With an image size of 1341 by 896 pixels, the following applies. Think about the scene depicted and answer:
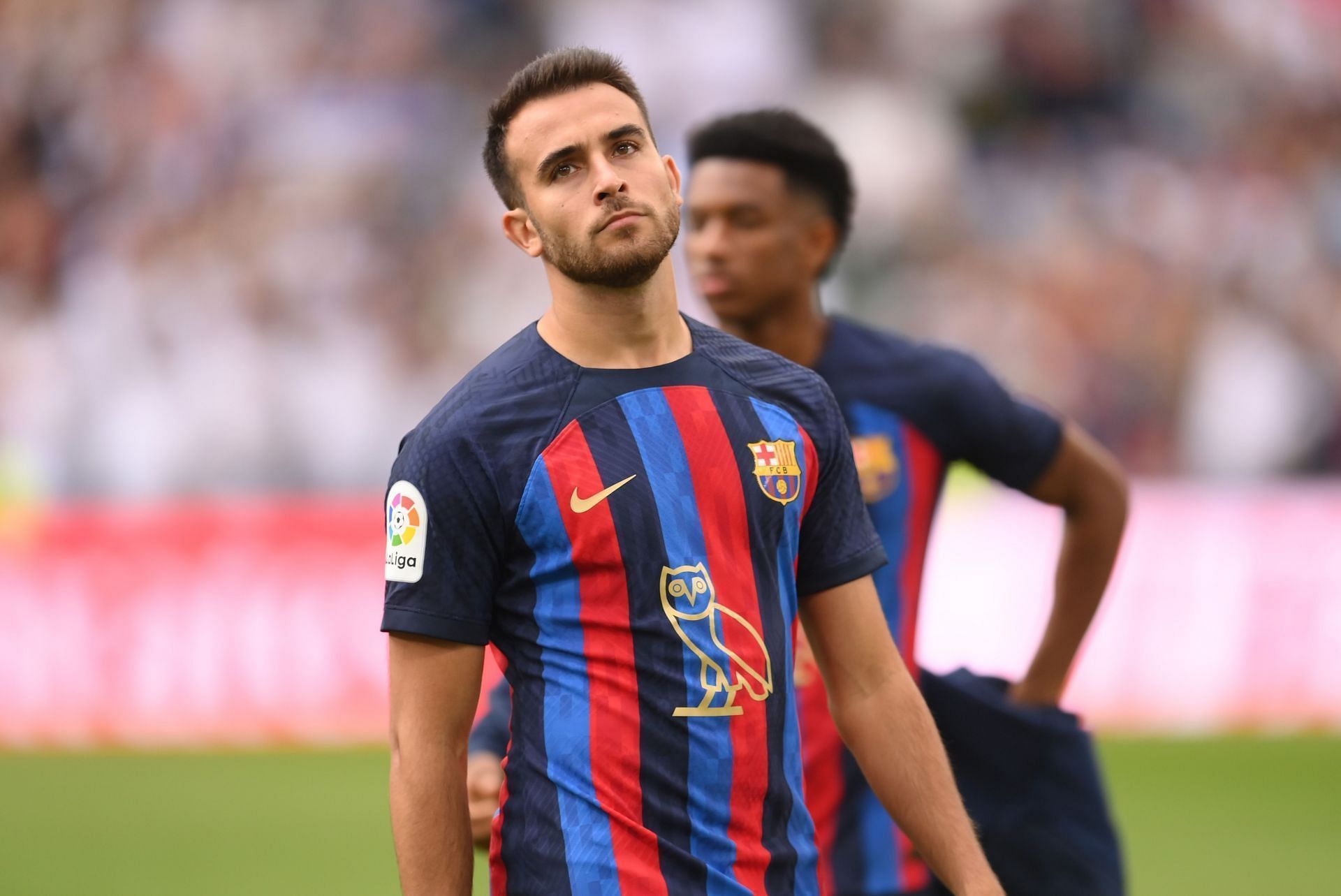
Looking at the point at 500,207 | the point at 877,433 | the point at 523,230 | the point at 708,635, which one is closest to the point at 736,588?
the point at 708,635

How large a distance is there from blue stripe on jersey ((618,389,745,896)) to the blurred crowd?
8.71 meters

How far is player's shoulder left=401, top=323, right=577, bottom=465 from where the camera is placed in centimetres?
272

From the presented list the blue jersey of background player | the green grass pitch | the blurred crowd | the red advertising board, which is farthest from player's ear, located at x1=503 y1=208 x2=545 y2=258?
the blurred crowd

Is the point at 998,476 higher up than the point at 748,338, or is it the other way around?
the point at 748,338

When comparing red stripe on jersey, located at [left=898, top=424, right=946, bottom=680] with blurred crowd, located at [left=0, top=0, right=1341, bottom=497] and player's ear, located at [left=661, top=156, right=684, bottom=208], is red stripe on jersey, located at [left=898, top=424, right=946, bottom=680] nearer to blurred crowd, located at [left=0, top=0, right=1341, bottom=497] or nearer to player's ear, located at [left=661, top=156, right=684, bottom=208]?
player's ear, located at [left=661, top=156, right=684, bottom=208]

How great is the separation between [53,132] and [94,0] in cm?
104

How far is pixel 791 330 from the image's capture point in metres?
4.29

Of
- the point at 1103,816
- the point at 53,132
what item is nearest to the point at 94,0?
the point at 53,132

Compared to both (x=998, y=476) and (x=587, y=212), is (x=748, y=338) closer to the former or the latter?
(x=998, y=476)

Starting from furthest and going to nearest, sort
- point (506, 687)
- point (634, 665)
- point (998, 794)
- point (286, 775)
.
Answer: point (286, 775)
point (998, 794)
point (506, 687)
point (634, 665)

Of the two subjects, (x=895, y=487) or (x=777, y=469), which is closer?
(x=777, y=469)

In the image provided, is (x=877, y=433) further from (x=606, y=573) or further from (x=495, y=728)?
(x=606, y=573)

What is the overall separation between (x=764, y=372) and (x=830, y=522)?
279mm

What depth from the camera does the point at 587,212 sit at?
9.25ft
